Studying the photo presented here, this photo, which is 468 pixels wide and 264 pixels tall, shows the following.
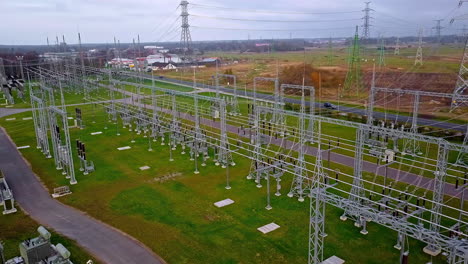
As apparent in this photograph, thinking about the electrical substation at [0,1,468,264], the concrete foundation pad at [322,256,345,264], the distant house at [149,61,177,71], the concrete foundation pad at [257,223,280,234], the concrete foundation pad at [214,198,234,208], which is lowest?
the concrete foundation pad at [322,256,345,264]

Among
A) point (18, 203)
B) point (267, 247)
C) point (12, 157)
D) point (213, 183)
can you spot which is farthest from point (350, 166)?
point (12, 157)

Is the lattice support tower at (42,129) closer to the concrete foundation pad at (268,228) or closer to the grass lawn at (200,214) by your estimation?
the grass lawn at (200,214)

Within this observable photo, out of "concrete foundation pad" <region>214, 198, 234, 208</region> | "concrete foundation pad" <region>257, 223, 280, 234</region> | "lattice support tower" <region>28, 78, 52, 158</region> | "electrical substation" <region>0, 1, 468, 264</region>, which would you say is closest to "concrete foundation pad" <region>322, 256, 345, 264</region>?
"electrical substation" <region>0, 1, 468, 264</region>

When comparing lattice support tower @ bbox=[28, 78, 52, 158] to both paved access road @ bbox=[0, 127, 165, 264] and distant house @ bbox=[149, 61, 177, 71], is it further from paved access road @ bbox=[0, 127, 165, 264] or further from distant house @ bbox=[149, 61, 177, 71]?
distant house @ bbox=[149, 61, 177, 71]

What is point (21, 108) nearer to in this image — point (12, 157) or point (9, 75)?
point (12, 157)

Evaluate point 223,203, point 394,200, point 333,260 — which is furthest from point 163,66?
point 333,260

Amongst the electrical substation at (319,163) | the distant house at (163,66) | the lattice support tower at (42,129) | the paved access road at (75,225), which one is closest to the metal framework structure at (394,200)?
the electrical substation at (319,163)
